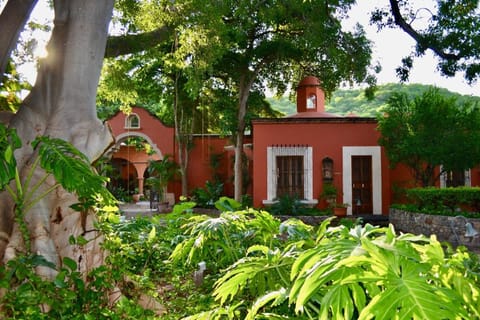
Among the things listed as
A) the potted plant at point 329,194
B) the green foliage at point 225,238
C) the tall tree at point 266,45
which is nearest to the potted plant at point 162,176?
the tall tree at point 266,45

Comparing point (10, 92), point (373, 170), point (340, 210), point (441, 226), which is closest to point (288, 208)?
point (340, 210)

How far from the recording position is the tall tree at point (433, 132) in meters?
11.2

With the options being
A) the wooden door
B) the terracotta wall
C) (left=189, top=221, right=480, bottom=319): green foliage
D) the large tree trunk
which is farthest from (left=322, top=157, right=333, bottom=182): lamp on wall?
(left=189, top=221, right=480, bottom=319): green foliage

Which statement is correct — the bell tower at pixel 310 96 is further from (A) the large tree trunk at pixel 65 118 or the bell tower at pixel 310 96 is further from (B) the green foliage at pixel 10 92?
(A) the large tree trunk at pixel 65 118

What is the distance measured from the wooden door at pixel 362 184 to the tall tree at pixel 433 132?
1.23 meters

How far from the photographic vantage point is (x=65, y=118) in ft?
10.5

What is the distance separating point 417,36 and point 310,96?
7.82 m

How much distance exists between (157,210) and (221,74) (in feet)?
19.2

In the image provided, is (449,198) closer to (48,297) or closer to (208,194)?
(208,194)

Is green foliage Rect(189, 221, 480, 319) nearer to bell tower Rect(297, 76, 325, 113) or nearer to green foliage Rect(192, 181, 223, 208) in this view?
bell tower Rect(297, 76, 325, 113)

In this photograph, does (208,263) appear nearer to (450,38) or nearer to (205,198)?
(450,38)

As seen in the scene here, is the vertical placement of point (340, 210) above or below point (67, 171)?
below

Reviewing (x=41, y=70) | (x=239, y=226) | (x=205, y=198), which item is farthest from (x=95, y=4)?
(x=205, y=198)

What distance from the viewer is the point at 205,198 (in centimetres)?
1541
